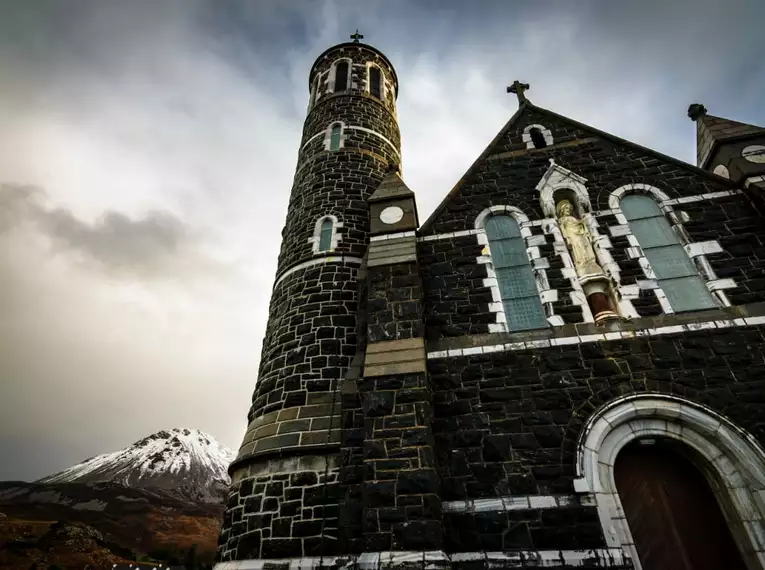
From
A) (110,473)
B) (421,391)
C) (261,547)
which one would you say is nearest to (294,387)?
(261,547)

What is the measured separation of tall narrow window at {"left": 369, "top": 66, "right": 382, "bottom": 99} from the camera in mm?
15875

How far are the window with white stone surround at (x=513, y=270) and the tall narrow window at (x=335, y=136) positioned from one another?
6.82 metres

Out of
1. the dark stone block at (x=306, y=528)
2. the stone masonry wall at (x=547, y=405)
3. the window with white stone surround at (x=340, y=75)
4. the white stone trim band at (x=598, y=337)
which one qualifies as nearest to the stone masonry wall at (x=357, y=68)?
the window with white stone surround at (x=340, y=75)

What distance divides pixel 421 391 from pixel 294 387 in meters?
3.34

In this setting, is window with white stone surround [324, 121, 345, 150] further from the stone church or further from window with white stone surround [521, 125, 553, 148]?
window with white stone surround [521, 125, 553, 148]

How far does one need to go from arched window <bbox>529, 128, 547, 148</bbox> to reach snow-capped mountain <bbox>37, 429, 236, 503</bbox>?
261 feet

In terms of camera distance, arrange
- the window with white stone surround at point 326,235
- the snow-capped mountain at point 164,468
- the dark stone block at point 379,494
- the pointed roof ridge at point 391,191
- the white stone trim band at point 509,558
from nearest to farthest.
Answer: the white stone trim band at point 509,558 → the dark stone block at point 379,494 → the pointed roof ridge at point 391,191 → the window with white stone surround at point 326,235 → the snow-capped mountain at point 164,468

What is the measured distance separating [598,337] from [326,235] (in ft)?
23.0

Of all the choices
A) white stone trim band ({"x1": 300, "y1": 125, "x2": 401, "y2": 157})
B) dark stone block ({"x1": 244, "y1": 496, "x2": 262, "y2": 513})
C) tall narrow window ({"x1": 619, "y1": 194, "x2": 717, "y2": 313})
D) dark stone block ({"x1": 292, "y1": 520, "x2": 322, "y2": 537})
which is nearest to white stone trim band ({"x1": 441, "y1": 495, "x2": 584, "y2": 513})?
dark stone block ({"x1": 292, "y1": 520, "x2": 322, "y2": 537})

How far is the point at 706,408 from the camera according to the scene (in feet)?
18.5

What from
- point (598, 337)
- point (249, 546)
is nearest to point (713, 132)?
point (598, 337)

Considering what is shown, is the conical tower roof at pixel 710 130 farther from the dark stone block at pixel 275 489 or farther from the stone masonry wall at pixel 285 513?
the dark stone block at pixel 275 489

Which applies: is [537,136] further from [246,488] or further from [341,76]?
[246,488]

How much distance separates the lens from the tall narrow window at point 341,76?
15.7 metres
